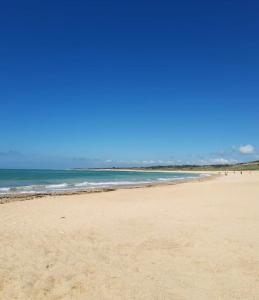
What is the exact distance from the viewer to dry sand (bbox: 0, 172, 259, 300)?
478 centimetres

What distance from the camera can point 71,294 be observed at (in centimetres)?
464

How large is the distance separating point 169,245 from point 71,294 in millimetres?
3169

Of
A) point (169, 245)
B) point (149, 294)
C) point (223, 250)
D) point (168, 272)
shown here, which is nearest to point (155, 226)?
point (169, 245)

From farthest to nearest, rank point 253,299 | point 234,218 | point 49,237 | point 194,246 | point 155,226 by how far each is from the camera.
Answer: point 234,218, point 155,226, point 49,237, point 194,246, point 253,299

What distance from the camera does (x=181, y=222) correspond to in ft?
32.3

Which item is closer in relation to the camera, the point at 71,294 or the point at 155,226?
the point at 71,294

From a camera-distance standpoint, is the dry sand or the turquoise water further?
the turquoise water

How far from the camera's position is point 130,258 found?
20.6ft

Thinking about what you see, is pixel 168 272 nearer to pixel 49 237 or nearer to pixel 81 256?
pixel 81 256

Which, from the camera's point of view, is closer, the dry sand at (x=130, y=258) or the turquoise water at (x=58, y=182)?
the dry sand at (x=130, y=258)

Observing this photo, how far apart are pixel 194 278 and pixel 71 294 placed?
2169mm

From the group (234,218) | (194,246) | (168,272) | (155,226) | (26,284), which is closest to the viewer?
(26,284)

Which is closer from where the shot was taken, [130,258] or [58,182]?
[130,258]

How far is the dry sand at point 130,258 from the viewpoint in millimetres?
4781
